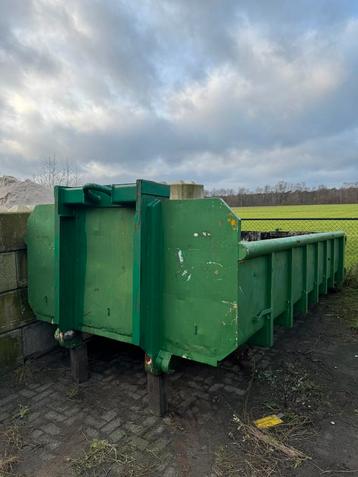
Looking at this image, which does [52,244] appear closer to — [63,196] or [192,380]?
[63,196]

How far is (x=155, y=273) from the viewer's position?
2.67m

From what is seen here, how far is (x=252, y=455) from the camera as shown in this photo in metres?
2.39

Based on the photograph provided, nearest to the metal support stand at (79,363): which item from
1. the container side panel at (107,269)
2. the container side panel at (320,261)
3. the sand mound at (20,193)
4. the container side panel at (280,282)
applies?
the container side panel at (107,269)

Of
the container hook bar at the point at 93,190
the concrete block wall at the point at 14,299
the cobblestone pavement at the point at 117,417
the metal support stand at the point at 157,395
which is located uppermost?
the container hook bar at the point at 93,190

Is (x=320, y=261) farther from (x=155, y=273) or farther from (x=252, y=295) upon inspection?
(x=155, y=273)

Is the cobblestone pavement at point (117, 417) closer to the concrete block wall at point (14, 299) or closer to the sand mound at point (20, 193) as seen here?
the concrete block wall at point (14, 299)

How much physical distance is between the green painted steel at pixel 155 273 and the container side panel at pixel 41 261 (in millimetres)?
10

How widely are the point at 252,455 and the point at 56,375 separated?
83.6 inches

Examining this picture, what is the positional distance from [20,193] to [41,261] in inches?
97.9

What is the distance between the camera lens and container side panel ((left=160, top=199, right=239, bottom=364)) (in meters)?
2.41

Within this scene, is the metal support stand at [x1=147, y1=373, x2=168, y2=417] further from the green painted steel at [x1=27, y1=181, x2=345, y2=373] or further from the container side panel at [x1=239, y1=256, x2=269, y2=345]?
the container side panel at [x1=239, y1=256, x2=269, y2=345]

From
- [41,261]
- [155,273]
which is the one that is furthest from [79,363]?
[155,273]

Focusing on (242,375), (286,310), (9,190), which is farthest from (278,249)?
(9,190)

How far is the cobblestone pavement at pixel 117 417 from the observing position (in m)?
2.33
